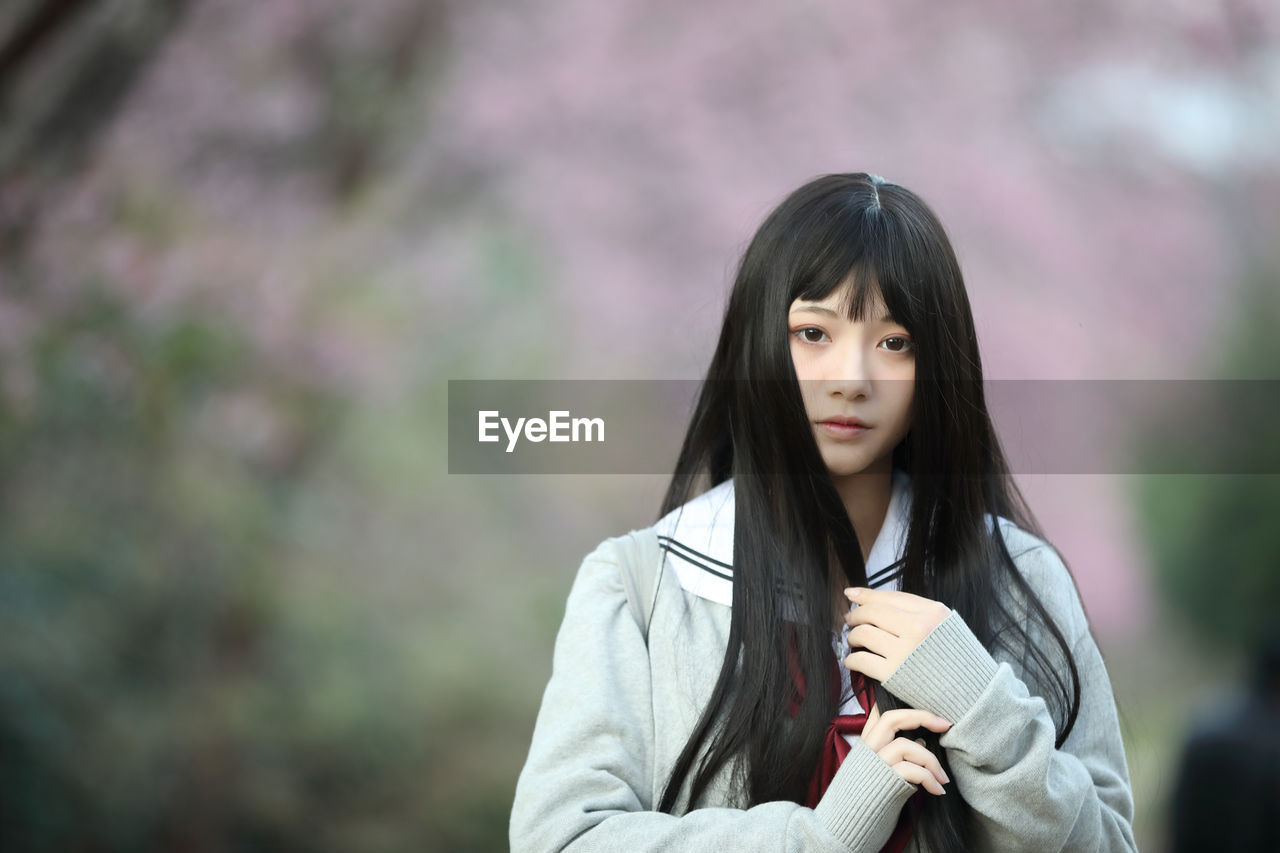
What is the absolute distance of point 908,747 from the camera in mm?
1015

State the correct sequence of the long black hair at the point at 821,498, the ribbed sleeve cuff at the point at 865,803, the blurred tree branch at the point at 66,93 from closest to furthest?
the ribbed sleeve cuff at the point at 865,803 → the long black hair at the point at 821,498 → the blurred tree branch at the point at 66,93

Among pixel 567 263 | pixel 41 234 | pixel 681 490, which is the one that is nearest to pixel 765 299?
pixel 681 490

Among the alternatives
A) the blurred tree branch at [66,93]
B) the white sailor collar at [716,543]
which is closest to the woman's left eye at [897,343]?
the white sailor collar at [716,543]

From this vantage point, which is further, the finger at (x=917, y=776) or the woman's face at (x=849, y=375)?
the woman's face at (x=849, y=375)

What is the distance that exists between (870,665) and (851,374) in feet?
0.81

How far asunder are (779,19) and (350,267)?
1.23 meters

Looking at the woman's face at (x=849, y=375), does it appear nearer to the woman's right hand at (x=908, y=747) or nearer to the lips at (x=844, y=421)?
the lips at (x=844, y=421)

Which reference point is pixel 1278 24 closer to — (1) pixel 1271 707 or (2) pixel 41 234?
(1) pixel 1271 707

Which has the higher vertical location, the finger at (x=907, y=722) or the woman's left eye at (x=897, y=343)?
the woman's left eye at (x=897, y=343)

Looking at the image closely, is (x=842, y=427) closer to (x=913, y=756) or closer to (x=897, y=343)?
(x=897, y=343)

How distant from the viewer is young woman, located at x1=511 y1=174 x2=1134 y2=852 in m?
1.03

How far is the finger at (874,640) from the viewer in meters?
1.05

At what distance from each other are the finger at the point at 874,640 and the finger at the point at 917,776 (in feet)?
0.29

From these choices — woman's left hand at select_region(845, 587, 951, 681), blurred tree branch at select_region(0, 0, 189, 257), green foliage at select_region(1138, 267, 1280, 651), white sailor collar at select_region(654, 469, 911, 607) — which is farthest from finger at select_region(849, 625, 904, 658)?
blurred tree branch at select_region(0, 0, 189, 257)
